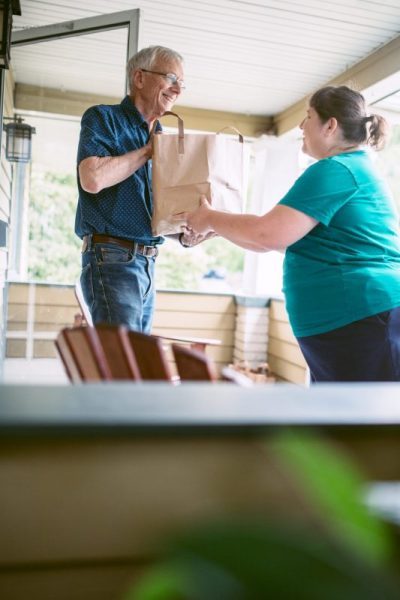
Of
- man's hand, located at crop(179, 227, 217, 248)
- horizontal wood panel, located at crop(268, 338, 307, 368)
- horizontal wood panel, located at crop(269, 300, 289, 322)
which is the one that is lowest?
horizontal wood panel, located at crop(268, 338, 307, 368)

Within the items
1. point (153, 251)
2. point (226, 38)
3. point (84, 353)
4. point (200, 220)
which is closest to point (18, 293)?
point (153, 251)

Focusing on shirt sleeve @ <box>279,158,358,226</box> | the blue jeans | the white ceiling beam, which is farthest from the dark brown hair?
the white ceiling beam

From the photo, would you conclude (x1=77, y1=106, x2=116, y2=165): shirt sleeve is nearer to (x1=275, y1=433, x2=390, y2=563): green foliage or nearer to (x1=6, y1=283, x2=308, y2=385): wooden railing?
(x1=275, y1=433, x2=390, y2=563): green foliage

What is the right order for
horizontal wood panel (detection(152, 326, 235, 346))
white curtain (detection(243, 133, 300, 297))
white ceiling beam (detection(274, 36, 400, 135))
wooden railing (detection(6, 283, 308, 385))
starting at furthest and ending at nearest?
horizontal wood panel (detection(152, 326, 235, 346)), white curtain (detection(243, 133, 300, 297)), wooden railing (detection(6, 283, 308, 385)), white ceiling beam (detection(274, 36, 400, 135))

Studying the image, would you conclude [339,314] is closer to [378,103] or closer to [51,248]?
[51,248]

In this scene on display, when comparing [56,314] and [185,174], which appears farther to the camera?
[56,314]

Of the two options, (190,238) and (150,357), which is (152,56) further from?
(150,357)

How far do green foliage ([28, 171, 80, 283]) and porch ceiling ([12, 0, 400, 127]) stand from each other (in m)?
0.63

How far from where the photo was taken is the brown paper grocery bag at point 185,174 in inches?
77.0

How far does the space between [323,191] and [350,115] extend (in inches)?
14.5

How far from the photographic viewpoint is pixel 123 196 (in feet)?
6.49

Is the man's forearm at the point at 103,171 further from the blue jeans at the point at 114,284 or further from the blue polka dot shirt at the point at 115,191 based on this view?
the blue jeans at the point at 114,284

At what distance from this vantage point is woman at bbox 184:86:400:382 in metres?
1.56

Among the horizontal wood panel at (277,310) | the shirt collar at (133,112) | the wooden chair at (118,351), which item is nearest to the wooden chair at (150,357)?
the wooden chair at (118,351)
